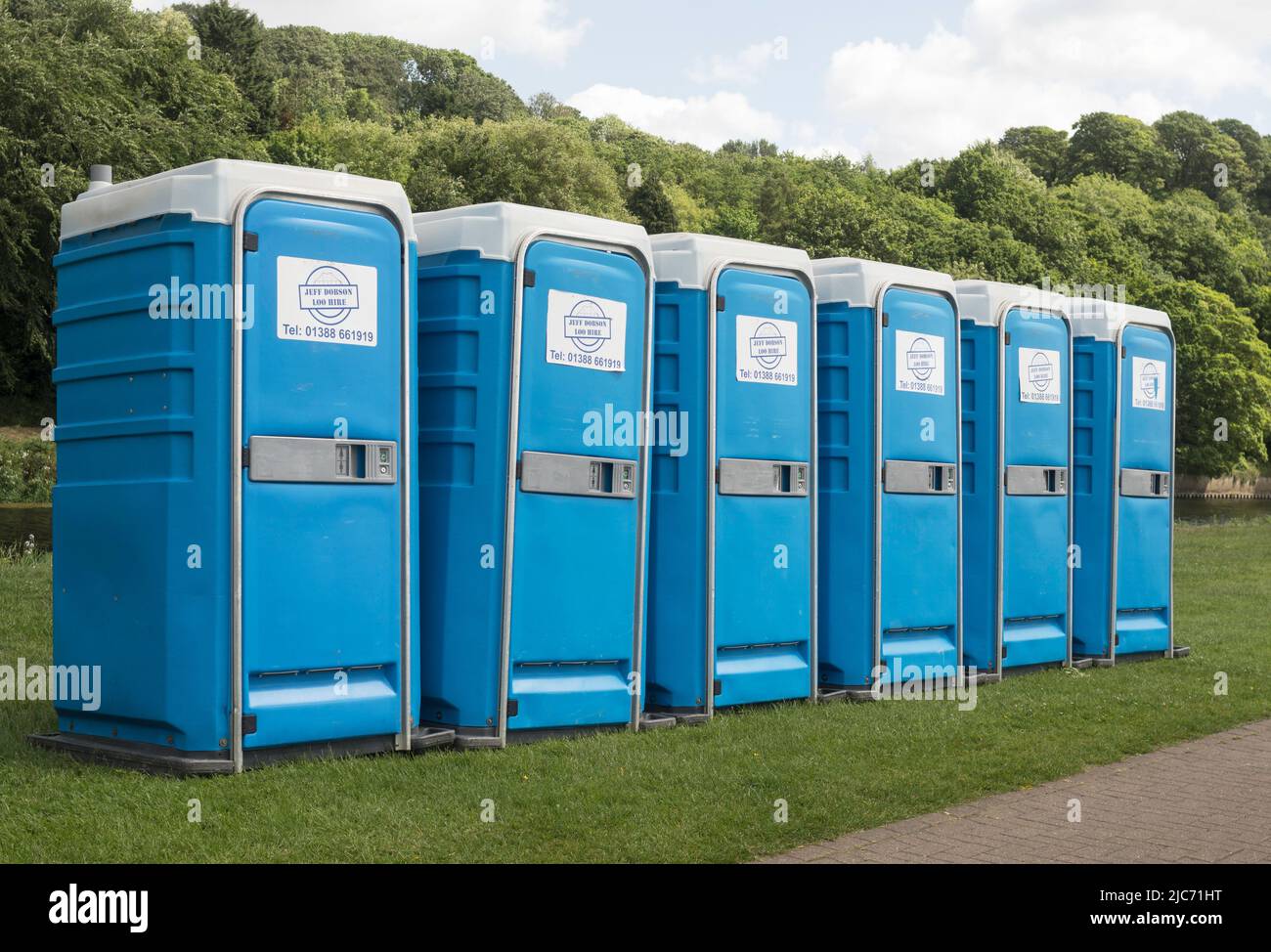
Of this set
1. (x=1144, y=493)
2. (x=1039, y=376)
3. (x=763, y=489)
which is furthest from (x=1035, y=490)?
(x=763, y=489)

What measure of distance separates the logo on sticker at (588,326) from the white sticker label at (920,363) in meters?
2.29

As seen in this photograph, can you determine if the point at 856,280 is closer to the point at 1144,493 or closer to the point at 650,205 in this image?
the point at 1144,493

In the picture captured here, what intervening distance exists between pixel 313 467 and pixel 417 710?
1.19 meters

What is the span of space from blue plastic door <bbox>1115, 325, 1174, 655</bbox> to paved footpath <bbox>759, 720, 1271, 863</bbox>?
3.36 meters

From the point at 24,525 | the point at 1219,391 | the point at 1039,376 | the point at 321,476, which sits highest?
the point at 1219,391

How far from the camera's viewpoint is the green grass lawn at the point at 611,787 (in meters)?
5.08

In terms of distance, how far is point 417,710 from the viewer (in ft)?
21.4

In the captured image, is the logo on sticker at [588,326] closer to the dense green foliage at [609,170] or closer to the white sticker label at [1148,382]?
the dense green foliage at [609,170]

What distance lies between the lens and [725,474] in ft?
25.5

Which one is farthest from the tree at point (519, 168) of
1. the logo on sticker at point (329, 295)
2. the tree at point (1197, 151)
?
the tree at point (1197, 151)

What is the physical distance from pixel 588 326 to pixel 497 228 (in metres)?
0.65

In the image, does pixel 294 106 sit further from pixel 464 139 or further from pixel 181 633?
pixel 181 633
